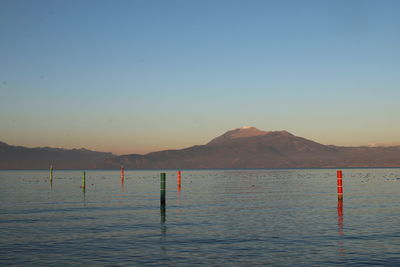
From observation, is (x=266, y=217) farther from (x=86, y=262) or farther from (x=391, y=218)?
Result: (x=86, y=262)

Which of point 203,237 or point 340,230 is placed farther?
point 340,230

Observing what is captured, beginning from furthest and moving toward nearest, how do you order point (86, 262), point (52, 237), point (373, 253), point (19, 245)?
1. point (52, 237)
2. point (19, 245)
3. point (373, 253)
4. point (86, 262)

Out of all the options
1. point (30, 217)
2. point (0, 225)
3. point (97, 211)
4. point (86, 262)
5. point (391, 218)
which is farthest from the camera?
point (97, 211)

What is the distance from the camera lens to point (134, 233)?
23.5 metres

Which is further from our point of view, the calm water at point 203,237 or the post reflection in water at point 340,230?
the post reflection in water at point 340,230

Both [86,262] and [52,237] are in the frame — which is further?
[52,237]

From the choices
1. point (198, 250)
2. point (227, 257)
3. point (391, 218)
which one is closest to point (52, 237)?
point (198, 250)

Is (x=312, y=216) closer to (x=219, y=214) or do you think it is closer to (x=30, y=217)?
(x=219, y=214)

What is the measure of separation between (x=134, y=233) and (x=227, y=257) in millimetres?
7583

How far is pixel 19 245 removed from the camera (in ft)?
66.0

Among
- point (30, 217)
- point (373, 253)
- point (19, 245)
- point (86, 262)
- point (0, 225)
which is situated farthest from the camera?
point (30, 217)

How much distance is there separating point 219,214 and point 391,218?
11.2 meters

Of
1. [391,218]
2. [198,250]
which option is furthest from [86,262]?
[391,218]

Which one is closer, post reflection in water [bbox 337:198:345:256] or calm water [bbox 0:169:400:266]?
calm water [bbox 0:169:400:266]
